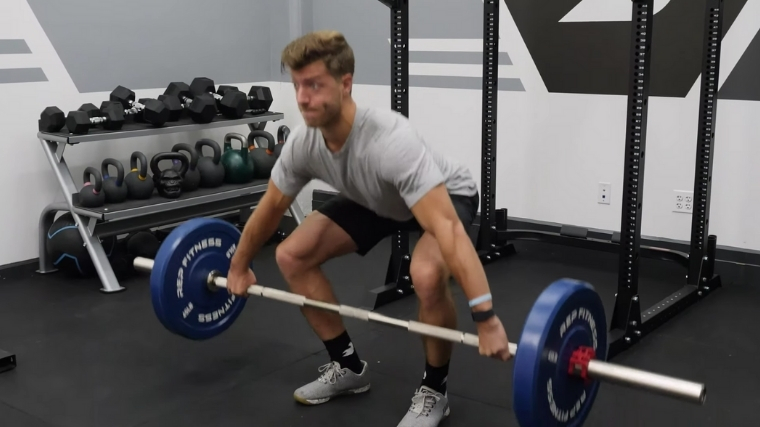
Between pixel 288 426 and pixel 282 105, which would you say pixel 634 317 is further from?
pixel 282 105

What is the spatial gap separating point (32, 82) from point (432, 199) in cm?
257

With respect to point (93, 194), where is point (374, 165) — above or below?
above

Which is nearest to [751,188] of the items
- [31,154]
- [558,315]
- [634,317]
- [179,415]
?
[634,317]

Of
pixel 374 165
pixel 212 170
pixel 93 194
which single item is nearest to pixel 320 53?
pixel 374 165

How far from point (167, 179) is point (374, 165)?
1967mm

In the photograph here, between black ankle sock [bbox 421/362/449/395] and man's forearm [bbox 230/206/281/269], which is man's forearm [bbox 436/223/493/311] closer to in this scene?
black ankle sock [bbox 421/362/449/395]

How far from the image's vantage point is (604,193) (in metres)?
3.84

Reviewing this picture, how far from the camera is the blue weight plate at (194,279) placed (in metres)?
2.33

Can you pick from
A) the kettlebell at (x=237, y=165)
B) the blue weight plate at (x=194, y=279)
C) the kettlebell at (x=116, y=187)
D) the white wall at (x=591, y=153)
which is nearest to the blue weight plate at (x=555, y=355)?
the blue weight plate at (x=194, y=279)

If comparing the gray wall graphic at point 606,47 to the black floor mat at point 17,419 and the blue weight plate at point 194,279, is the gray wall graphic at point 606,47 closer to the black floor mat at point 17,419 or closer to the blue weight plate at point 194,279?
the blue weight plate at point 194,279

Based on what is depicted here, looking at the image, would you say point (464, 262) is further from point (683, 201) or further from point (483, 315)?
point (683, 201)

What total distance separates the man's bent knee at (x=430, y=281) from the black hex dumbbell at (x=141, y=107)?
204cm

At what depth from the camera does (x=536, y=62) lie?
3.93m

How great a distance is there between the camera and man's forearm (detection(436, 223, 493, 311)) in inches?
69.1
